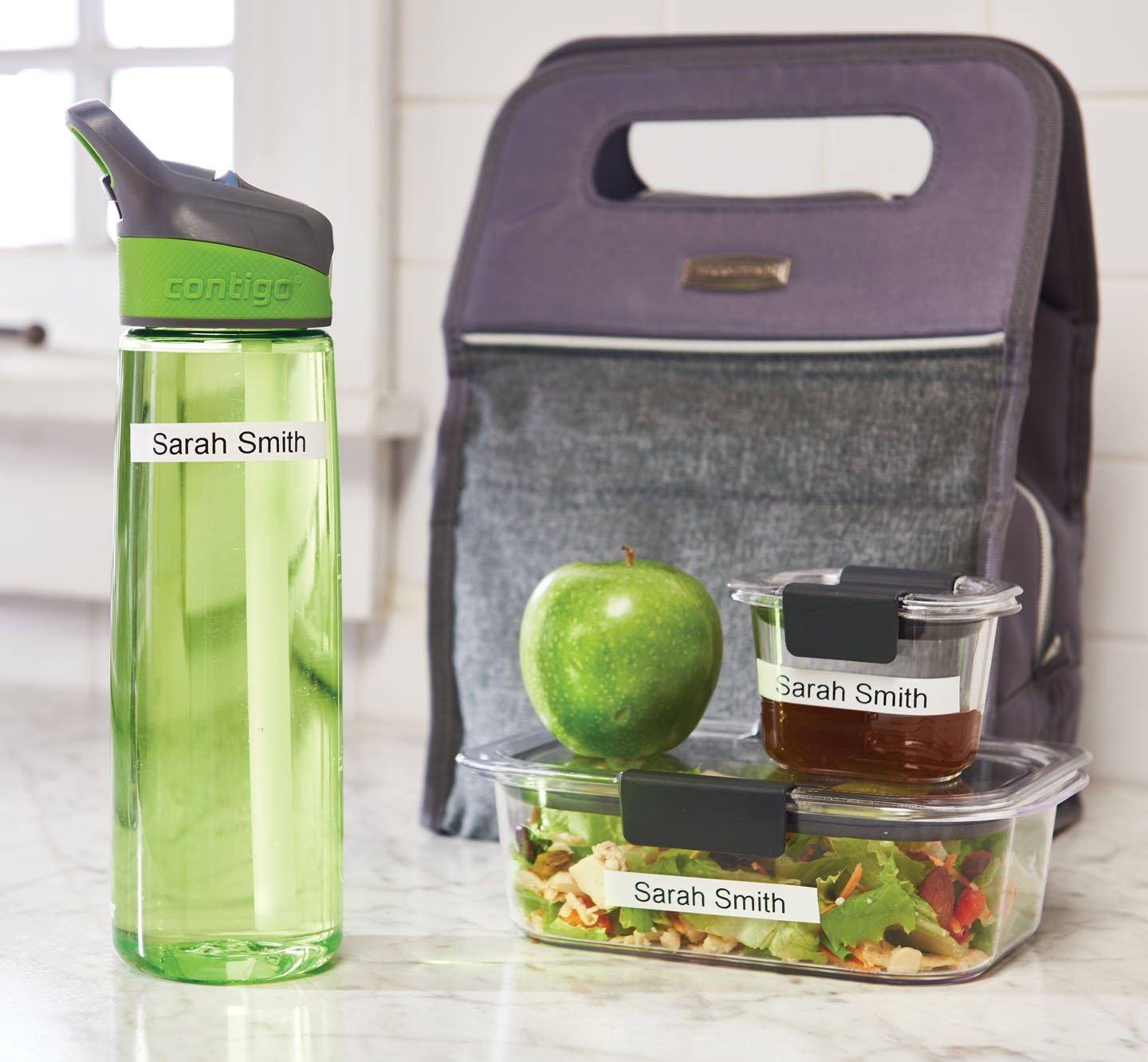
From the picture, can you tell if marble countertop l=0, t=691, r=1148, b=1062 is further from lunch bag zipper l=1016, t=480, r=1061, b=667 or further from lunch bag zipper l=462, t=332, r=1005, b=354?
lunch bag zipper l=462, t=332, r=1005, b=354

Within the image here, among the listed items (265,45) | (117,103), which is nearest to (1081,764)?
(265,45)

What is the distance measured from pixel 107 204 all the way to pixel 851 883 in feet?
2.74

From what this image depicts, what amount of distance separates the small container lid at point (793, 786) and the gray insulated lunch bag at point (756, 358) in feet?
0.27

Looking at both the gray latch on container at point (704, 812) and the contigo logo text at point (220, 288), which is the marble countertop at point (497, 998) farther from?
the contigo logo text at point (220, 288)

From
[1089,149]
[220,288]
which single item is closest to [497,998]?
[220,288]

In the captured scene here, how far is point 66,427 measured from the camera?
3.68ft

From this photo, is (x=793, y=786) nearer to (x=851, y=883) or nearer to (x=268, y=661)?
(x=851, y=883)

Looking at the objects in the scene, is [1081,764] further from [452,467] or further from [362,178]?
[362,178]

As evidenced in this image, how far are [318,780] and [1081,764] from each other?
0.30 metres

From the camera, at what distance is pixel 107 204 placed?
116cm

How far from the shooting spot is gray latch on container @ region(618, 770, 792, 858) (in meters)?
0.55

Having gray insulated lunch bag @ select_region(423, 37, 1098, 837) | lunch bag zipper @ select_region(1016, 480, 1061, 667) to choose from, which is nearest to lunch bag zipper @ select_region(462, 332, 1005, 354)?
gray insulated lunch bag @ select_region(423, 37, 1098, 837)

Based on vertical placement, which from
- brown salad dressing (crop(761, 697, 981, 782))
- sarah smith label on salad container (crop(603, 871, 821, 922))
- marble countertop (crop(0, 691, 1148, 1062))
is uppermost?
brown salad dressing (crop(761, 697, 981, 782))

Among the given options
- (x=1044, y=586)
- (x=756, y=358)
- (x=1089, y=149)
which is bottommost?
(x=1044, y=586)
